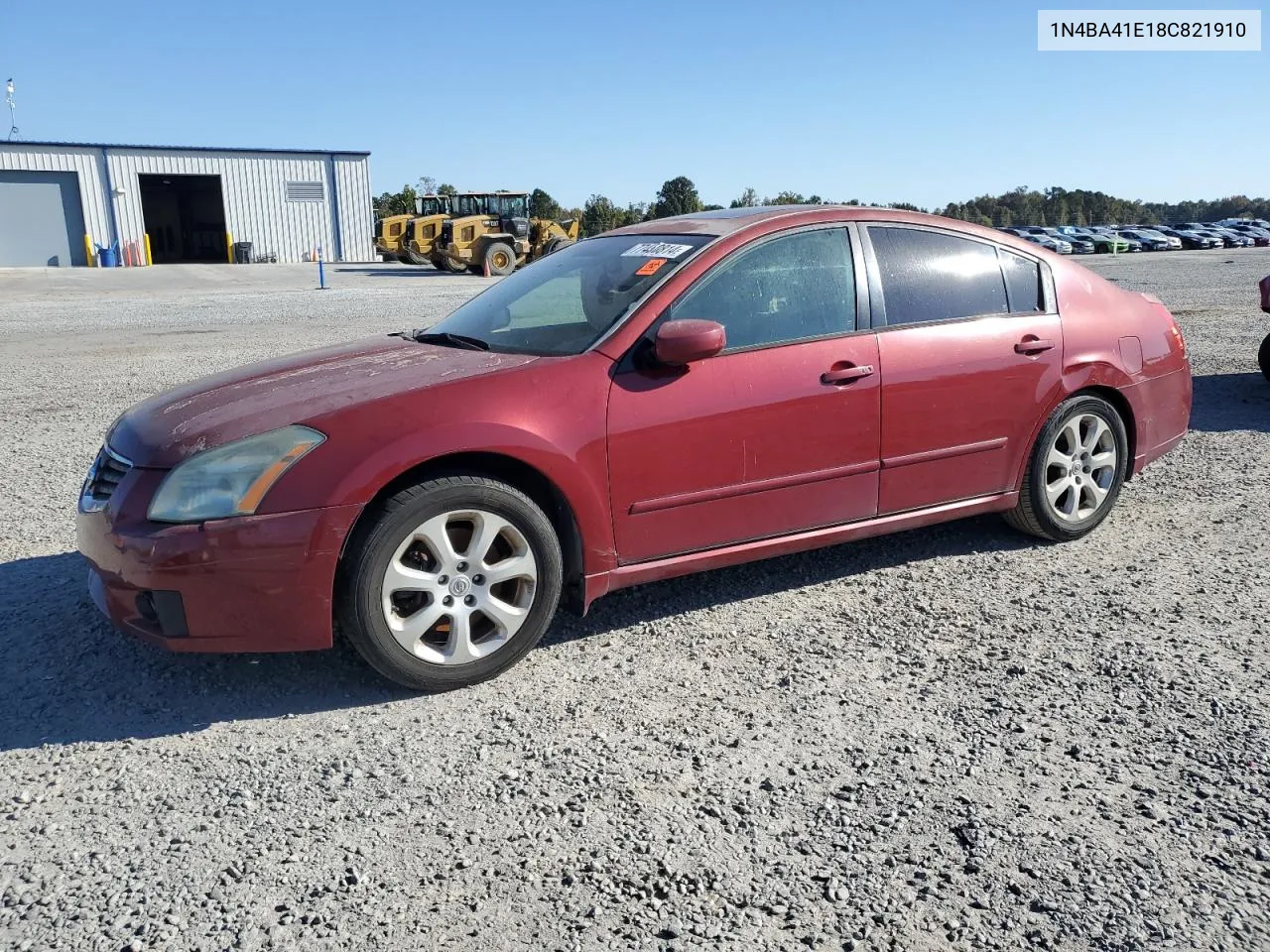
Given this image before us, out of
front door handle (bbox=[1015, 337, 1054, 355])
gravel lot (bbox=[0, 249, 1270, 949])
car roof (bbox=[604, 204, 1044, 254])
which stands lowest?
gravel lot (bbox=[0, 249, 1270, 949])

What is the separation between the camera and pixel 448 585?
341 cm

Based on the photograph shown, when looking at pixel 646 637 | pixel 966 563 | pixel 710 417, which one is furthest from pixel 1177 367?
pixel 646 637

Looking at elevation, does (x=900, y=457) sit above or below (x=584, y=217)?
below

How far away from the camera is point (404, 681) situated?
3.38m

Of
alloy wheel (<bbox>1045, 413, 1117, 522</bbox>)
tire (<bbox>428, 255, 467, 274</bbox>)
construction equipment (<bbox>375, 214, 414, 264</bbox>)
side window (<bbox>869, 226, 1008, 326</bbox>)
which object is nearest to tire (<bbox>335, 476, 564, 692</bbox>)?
side window (<bbox>869, 226, 1008, 326</bbox>)

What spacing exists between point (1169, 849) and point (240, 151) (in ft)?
162

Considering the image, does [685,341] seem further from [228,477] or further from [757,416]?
[228,477]

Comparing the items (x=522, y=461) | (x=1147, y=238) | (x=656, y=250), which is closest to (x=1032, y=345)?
(x=656, y=250)

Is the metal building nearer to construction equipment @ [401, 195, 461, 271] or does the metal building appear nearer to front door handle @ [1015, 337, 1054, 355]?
construction equipment @ [401, 195, 461, 271]

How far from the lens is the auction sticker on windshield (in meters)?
4.11

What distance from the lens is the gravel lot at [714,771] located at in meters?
2.32

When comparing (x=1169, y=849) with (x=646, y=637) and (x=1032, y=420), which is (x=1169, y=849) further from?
(x=1032, y=420)

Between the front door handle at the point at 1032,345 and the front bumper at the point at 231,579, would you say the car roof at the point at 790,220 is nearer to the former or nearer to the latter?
the front door handle at the point at 1032,345

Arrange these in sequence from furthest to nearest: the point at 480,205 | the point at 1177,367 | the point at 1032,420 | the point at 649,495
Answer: the point at 480,205
the point at 1177,367
the point at 1032,420
the point at 649,495
